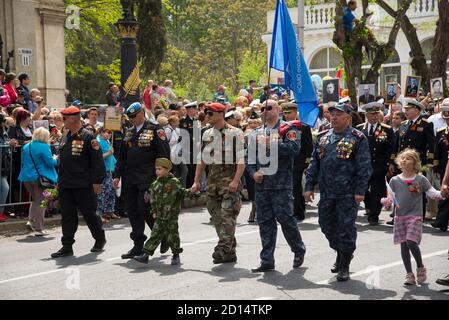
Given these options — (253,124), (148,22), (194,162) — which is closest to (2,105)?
(194,162)

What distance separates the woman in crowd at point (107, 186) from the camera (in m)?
13.8

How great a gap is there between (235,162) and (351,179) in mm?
1795

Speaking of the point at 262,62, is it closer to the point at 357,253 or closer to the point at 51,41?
the point at 51,41

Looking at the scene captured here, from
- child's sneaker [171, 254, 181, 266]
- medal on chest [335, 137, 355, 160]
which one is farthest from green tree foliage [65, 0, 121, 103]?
medal on chest [335, 137, 355, 160]

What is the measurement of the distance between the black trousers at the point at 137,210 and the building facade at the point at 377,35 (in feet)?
79.2

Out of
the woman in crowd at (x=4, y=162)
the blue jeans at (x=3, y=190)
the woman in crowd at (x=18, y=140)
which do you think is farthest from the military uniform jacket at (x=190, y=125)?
the blue jeans at (x=3, y=190)

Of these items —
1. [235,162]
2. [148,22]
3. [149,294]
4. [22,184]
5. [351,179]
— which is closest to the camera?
[149,294]

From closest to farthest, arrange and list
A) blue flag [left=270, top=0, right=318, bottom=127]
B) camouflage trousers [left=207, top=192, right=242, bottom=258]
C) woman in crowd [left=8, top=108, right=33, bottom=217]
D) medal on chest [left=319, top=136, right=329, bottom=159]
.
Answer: medal on chest [left=319, top=136, right=329, bottom=159] → camouflage trousers [left=207, top=192, right=242, bottom=258] → blue flag [left=270, top=0, right=318, bottom=127] → woman in crowd [left=8, top=108, right=33, bottom=217]

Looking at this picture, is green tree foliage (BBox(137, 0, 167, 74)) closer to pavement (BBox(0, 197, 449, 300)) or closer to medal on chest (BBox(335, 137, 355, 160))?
pavement (BBox(0, 197, 449, 300))

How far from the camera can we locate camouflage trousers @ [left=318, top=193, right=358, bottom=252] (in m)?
8.36

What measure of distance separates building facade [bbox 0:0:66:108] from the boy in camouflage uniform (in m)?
12.6

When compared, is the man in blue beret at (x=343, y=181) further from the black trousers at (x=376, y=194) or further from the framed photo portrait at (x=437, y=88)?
the framed photo portrait at (x=437, y=88)

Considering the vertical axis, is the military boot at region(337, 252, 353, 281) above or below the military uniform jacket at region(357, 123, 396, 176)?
below

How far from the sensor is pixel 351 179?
331 inches
